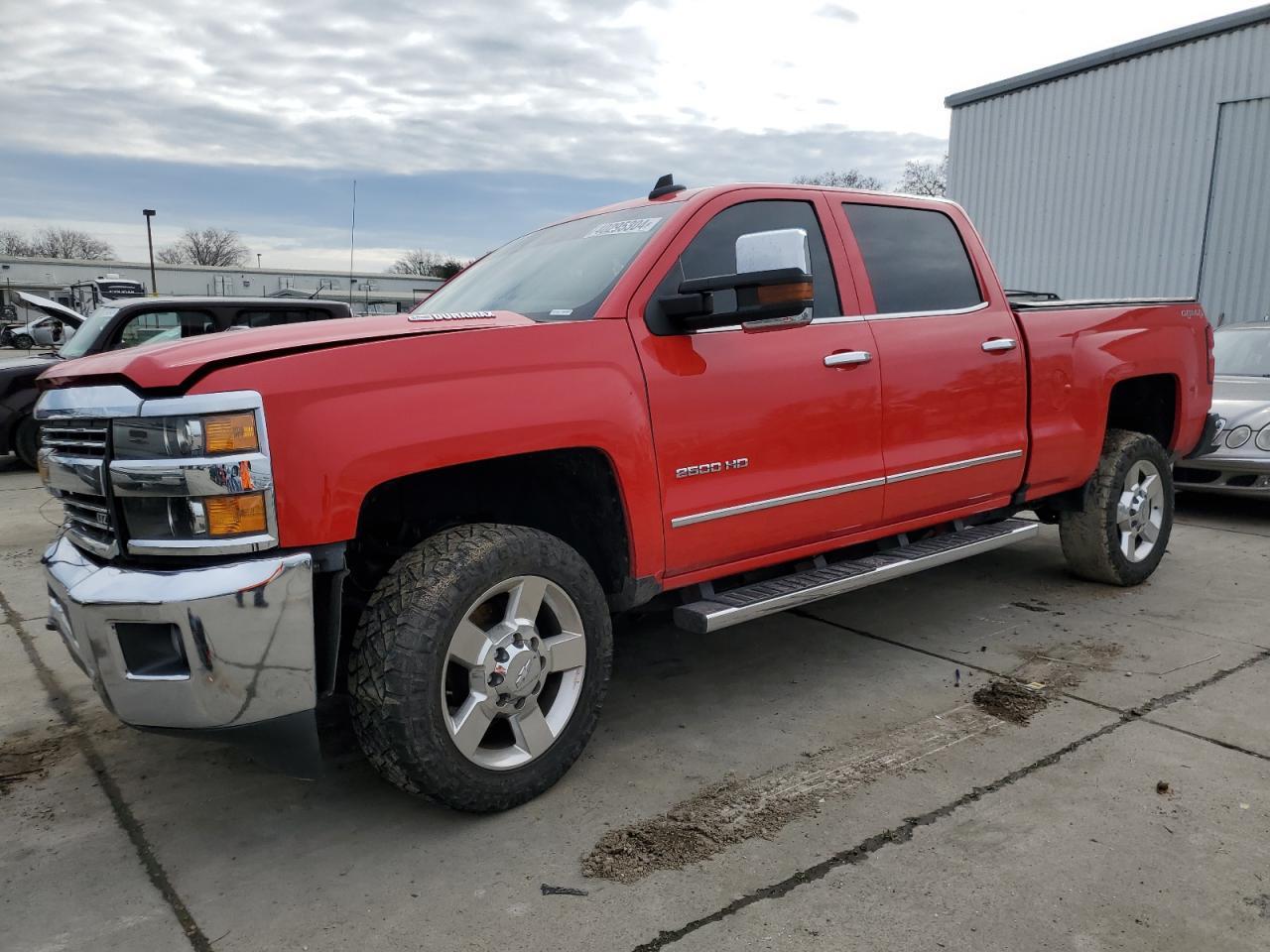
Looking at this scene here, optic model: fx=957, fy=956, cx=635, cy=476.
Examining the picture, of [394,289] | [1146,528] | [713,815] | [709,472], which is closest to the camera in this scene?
[713,815]

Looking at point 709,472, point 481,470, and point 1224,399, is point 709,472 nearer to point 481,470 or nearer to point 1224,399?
point 481,470

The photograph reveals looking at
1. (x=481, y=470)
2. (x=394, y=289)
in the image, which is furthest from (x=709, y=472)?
(x=394, y=289)

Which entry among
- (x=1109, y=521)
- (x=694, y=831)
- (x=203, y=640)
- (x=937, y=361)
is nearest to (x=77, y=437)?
(x=203, y=640)

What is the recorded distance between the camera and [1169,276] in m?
13.6

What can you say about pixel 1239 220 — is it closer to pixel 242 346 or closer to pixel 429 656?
pixel 429 656

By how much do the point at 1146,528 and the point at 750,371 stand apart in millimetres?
3192

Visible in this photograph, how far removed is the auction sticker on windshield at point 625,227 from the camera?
3504 millimetres

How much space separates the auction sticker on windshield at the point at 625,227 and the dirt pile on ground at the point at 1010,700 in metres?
2.21

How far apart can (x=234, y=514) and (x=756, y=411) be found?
175 centimetres

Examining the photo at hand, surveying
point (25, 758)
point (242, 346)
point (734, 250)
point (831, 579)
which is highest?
point (734, 250)

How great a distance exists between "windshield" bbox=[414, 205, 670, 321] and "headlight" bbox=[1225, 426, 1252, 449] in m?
5.57

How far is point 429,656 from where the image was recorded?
8.59ft

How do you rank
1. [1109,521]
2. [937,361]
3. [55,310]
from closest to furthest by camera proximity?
[937,361] < [1109,521] < [55,310]

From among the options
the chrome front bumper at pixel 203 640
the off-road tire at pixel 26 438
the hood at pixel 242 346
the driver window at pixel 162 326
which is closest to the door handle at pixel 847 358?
the hood at pixel 242 346
